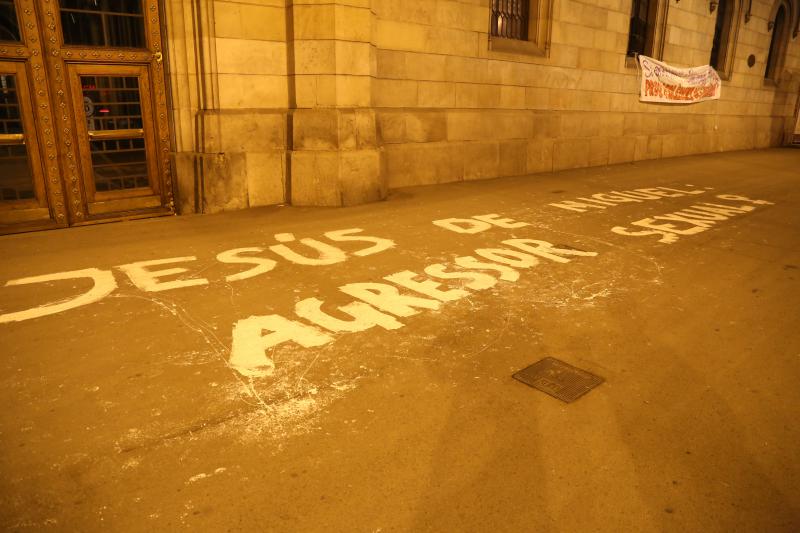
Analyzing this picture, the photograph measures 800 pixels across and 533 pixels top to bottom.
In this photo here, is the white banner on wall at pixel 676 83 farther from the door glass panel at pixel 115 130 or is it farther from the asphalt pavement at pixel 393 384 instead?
the door glass panel at pixel 115 130

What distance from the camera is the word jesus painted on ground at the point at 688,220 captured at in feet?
22.0

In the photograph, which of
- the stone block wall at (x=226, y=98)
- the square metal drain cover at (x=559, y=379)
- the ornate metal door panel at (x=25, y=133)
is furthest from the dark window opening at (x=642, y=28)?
the square metal drain cover at (x=559, y=379)

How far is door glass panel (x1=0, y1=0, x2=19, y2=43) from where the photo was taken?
6.15m

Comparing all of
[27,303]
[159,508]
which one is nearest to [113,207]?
[27,303]

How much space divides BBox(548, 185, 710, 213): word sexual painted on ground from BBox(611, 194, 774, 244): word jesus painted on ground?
0.84 meters

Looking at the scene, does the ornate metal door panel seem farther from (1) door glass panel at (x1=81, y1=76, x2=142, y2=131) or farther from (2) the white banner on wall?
(2) the white banner on wall

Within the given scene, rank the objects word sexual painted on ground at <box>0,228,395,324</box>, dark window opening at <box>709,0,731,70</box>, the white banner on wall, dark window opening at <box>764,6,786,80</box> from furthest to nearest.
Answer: dark window opening at <box>764,6,786,80</box> → dark window opening at <box>709,0,731,70</box> → the white banner on wall → word sexual painted on ground at <box>0,228,395,324</box>

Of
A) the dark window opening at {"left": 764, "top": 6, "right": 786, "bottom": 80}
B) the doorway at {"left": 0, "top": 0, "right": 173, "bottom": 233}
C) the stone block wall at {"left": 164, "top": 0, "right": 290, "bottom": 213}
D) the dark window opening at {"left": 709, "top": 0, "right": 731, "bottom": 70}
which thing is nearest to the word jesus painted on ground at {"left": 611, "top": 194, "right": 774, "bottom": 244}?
the stone block wall at {"left": 164, "top": 0, "right": 290, "bottom": 213}

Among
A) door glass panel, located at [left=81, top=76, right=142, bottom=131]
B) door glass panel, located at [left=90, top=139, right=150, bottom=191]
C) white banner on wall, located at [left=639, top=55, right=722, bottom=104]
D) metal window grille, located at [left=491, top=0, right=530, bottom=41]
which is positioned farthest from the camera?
white banner on wall, located at [left=639, top=55, right=722, bottom=104]

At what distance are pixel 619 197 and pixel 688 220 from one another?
1.86 meters

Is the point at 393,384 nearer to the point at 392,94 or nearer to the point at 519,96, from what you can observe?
the point at 392,94

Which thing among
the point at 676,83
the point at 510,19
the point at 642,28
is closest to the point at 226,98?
the point at 510,19

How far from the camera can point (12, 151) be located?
21.0 ft

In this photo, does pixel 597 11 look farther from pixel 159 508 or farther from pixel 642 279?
pixel 159 508
